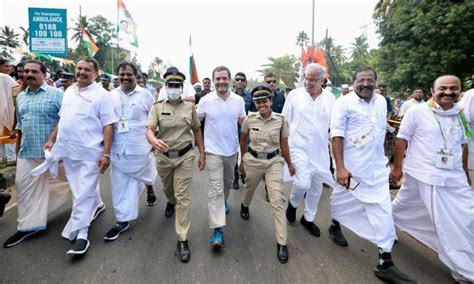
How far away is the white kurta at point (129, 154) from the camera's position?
3492 millimetres

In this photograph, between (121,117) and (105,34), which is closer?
(121,117)

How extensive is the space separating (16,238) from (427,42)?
15.5 metres

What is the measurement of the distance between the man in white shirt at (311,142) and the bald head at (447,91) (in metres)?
1.17

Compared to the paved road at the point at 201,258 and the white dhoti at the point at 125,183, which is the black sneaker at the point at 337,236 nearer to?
the paved road at the point at 201,258

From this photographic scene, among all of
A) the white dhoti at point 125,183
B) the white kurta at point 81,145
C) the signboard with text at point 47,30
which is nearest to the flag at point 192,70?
the signboard with text at point 47,30

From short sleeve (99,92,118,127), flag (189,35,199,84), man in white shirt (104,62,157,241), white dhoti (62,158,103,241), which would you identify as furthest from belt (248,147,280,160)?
flag (189,35,199,84)

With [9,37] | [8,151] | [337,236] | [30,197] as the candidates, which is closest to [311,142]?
[337,236]

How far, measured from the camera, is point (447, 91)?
2705mm

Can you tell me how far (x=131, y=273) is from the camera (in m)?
2.65

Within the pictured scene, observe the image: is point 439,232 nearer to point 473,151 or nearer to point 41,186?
point 473,151

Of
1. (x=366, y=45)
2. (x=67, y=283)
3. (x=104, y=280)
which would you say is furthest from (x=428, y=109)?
(x=366, y=45)

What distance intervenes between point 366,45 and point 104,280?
194 ft

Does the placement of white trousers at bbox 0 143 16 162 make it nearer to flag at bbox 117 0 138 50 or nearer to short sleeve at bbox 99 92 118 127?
short sleeve at bbox 99 92 118 127

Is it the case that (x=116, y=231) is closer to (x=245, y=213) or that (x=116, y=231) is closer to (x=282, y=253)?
(x=245, y=213)
